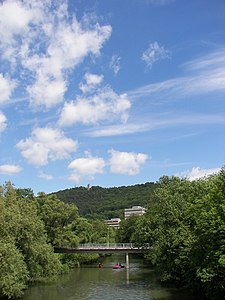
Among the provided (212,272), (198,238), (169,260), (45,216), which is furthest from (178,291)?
(45,216)

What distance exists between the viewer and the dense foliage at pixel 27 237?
32.8 m

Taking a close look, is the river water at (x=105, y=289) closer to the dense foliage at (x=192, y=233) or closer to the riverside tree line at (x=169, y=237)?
the riverside tree line at (x=169, y=237)

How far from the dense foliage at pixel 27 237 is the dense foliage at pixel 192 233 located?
42.5 ft

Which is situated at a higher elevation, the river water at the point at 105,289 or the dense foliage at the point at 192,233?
the dense foliage at the point at 192,233

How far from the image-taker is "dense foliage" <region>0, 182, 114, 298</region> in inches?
1291

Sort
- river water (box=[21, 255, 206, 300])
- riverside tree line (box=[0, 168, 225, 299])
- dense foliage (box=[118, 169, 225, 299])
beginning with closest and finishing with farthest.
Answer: dense foliage (box=[118, 169, 225, 299]) → riverside tree line (box=[0, 168, 225, 299]) → river water (box=[21, 255, 206, 300])

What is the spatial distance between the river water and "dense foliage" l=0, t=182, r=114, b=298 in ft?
6.48

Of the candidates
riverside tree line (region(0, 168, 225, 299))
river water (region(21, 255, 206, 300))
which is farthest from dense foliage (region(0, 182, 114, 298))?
river water (region(21, 255, 206, 300))

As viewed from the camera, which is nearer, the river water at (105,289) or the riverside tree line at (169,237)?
the riverside tree line at (169,237)

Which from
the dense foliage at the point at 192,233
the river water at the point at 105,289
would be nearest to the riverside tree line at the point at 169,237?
the dense foliage at the point at 192,233

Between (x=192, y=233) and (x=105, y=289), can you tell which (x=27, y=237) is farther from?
(x=192, y=233)

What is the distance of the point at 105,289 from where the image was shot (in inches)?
1829

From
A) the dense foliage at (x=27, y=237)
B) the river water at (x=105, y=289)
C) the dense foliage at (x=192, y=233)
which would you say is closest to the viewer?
the dense foliage at (x=192, y=233)

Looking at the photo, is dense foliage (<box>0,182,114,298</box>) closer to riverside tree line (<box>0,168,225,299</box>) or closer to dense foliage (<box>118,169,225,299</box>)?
riverside tree line (<box>0,168,225,299</box>)
